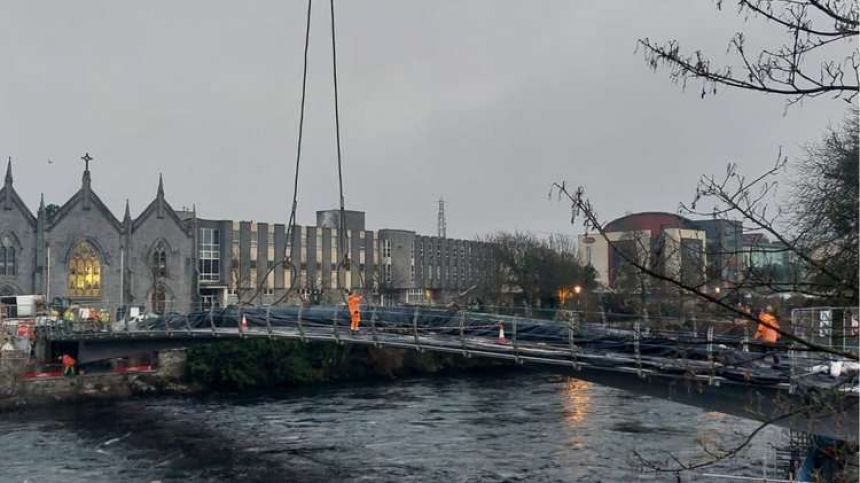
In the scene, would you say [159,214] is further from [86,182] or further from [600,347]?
[600,347]

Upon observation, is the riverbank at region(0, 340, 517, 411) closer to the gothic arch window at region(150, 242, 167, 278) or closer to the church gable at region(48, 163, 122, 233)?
the church gable at region(48, 163, 122, 233)

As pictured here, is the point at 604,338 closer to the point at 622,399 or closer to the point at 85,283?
the point at 622,399

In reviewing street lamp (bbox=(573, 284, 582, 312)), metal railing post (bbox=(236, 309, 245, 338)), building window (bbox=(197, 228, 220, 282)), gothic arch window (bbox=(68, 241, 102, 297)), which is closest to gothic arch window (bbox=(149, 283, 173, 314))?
gothic arch window (bbox=(68, 241, 102, 297))

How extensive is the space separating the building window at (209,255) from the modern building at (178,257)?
0.09m

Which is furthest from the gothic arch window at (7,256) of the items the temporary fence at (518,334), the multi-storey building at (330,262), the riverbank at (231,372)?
the temporary fence at (518,334)

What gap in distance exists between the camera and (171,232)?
75.4 m

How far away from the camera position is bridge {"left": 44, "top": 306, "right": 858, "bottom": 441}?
42.6 feet

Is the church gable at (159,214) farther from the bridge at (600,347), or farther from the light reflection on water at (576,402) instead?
the light reflection on water at (576,402)

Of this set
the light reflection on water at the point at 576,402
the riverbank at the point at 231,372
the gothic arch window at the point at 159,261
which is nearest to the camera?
the light reflection on water at the point at 576,402

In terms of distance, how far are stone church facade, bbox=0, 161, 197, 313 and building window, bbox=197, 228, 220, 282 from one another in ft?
15.0

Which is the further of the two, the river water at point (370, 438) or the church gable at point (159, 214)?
the church gable at point (159, 214)

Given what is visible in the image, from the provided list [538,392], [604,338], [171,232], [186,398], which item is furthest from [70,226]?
[604,338]

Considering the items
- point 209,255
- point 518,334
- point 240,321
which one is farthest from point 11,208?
point 518,334

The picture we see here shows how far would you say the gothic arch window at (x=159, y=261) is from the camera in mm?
73219
